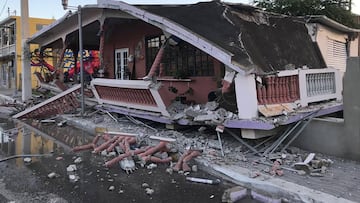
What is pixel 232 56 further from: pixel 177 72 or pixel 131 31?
pixel 131 31

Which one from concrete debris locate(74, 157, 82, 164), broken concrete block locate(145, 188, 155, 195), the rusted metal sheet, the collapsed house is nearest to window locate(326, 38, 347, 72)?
the collapsed house

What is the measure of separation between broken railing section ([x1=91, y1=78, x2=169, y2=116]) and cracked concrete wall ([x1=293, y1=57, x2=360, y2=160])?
3.66 metres

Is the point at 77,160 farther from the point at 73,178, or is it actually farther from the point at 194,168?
the point at 194,168

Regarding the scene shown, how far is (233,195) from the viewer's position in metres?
4.76

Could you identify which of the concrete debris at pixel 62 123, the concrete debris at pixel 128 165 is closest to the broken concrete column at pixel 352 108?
the concrete debris at pixel 128 165

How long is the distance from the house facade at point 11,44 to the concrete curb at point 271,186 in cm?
3106

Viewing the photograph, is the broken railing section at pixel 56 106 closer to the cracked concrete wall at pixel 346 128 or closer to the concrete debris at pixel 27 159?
the concrete debris at pixel 27 159

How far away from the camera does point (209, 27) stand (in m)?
8.10

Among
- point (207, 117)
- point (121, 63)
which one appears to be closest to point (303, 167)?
point (207, 117)

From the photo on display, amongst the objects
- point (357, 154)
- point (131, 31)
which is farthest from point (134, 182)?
point (131, 31)

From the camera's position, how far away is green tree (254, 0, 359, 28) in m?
16.4

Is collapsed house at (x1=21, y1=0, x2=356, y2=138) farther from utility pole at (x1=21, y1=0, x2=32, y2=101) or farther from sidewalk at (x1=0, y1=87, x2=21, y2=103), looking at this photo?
sidewalk at (x1=0, y1=87, x2=21, y2=103)

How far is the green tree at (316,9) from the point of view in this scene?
1642 centimetres

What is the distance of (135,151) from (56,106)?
7453 mm
